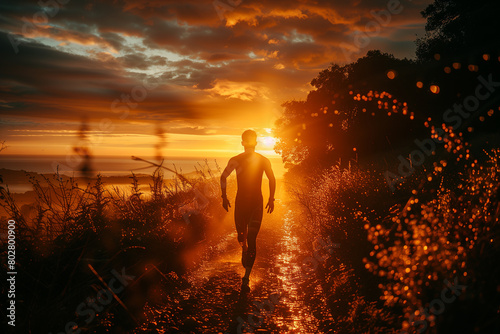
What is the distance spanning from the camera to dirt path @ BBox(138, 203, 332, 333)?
444 cm

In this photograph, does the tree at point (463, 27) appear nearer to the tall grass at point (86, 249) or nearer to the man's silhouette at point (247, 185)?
the man's silhouette at point (247, 185)

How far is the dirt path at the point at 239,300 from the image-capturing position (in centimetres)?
444

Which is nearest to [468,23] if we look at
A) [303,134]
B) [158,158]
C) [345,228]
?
[303,134]

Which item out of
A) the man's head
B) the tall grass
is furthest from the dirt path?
the man's head

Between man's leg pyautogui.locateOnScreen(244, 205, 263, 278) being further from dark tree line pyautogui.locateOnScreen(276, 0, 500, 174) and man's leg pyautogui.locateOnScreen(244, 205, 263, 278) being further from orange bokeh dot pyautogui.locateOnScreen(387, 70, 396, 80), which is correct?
orange bokeh dot pyautogui.locateOnScreen(387, 70, 396, 80)

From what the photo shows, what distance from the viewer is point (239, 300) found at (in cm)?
526

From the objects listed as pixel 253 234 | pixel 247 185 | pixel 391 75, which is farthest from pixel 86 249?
pixel 391 75

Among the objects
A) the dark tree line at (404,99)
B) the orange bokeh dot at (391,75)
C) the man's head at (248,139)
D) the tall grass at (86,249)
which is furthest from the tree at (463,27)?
the tall grass at (86,249)

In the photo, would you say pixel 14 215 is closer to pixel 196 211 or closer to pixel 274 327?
pixel 274 327

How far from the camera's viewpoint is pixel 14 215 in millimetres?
4988

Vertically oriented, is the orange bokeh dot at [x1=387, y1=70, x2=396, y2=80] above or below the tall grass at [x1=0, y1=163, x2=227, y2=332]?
above

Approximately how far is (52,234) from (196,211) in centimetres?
494

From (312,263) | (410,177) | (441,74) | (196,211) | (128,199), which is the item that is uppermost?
(441,74)

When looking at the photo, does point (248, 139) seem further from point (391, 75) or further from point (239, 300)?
point (391, 75)
